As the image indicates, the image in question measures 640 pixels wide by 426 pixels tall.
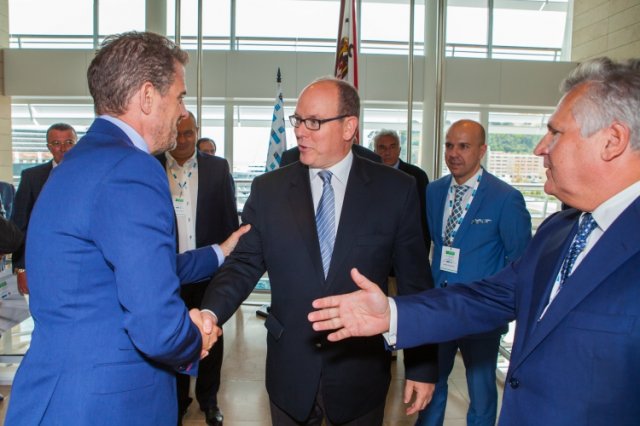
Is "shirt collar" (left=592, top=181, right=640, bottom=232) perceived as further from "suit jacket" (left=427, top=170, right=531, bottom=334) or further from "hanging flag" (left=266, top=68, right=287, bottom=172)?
"hanging flag" (left=266, top=68, right=287, bottom=172)

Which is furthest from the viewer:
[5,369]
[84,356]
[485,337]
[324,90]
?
[5,369]

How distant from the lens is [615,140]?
1.16 metres

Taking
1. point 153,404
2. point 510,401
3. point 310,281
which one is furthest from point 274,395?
point 510,401

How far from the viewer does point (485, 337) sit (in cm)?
273

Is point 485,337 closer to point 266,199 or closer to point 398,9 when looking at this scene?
point 266,199

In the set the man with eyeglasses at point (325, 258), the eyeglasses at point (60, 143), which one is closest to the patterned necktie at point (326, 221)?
the man with eyeglasses at point (325, 258)

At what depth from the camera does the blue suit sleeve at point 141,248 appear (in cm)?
117

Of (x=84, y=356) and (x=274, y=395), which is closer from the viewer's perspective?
(x=84, y=356)

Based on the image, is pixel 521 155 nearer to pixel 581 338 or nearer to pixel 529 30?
pixel 529 30

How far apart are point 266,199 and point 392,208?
1.64 feet

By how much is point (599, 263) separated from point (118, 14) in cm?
1190

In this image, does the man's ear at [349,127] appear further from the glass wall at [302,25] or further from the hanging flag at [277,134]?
the glass wall at [302,25]

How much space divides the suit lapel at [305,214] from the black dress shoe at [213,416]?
1885 millimetres

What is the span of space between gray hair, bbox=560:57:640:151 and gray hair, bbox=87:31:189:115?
1.15 metres
